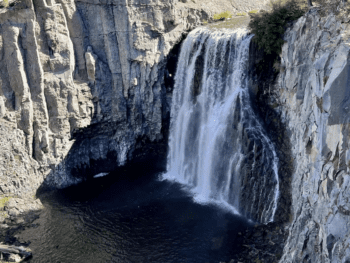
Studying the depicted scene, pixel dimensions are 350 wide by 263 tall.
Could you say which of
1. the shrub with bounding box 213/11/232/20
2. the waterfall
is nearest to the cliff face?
the waterfall

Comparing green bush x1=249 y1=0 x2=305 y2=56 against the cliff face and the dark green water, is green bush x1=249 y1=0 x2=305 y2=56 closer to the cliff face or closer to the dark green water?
the cliff face

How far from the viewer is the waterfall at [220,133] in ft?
66.6

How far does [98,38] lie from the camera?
2595 cm

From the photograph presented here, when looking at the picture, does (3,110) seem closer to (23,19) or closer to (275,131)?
(23,19)

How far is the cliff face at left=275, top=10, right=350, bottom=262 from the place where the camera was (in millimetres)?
9727

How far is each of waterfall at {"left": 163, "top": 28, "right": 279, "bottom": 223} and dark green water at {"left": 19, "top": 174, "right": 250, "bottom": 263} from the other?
1.66 metres

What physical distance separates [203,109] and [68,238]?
1286cm

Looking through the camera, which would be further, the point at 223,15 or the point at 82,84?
the point at 223,15

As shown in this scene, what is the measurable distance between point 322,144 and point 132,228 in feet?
44.9

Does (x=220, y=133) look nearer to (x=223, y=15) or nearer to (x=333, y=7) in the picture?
(x=333, y=7)

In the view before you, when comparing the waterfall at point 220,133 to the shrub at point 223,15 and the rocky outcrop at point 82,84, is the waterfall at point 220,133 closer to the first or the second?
the rocky outcrop at point 82,84

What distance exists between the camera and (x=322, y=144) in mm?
11078

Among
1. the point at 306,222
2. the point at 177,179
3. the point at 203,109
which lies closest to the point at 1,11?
the point at 203,109

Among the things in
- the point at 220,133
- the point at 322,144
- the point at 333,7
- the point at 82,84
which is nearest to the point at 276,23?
the point at 333,7
